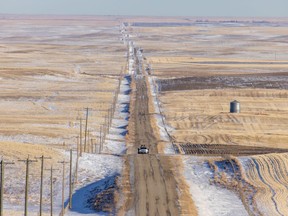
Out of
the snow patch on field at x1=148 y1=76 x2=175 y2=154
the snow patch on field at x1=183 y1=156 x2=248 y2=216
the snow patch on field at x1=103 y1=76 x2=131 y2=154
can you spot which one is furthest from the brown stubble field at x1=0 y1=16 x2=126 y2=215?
the snow patch on field at x1=183 y1=156 x2=248 y2=216

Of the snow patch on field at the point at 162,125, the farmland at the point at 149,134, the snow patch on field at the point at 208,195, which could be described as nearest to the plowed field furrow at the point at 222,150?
the farmland at the point at 149,134

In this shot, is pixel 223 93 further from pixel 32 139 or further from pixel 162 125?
pixel 32 139

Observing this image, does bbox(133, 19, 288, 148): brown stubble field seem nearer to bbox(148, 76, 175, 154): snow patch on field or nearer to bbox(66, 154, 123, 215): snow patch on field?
bbox(148, 76, 175, 154): snow patch on field

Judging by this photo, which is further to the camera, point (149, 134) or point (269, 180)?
point (149, 134)

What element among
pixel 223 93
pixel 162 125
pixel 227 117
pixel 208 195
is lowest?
pixel 208 195

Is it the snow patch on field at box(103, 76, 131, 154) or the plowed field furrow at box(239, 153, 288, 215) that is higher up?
the snow patch on field at box(103, 76, 131, 154)

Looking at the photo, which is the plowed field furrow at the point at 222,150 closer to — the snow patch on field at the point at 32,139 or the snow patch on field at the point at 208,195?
the snow patch on field at the point at 208,195

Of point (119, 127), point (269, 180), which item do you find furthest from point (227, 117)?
point (269, 180)

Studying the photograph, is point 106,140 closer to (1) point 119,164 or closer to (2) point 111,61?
(1) point 119,164

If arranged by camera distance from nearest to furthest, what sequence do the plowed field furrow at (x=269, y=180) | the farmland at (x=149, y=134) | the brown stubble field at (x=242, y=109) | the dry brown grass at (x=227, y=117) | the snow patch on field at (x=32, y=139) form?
the plowed field furrow at (x=269, y=180)
the farmland at (x=149, y=134)
the brown stubble field at (x=242, y=109)
the snow patch on field at (x=32, y=139)
the dry brown grass at (x=227, y=117)
